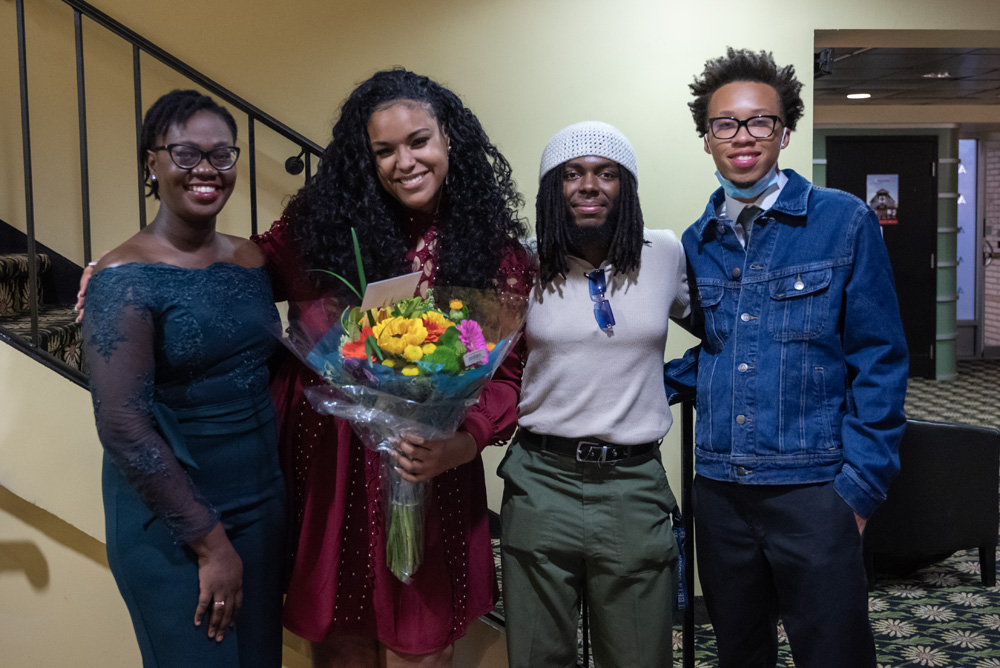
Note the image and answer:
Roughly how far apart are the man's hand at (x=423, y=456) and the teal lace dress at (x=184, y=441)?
0.33 m

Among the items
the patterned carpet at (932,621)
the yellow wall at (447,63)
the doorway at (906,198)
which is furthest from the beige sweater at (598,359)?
the doorway at (906,198)

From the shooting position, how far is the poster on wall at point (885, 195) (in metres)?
8.76

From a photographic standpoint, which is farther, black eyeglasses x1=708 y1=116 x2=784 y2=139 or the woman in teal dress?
black eyeglasses x1=708 y1=116 x2=784 y2=139

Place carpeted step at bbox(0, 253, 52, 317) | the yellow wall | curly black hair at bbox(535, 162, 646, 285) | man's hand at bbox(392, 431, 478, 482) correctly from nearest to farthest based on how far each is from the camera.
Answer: man's hand at bbox(392, 431, 478, 482), curly black hair at bbox(535, 162, 646, 285), carpeted step at bbox(0, 253, 52, 317), the yellow wall

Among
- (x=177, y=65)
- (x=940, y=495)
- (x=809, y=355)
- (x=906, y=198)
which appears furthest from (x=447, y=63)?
(x=906, y=198)

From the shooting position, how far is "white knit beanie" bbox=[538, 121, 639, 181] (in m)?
1.71

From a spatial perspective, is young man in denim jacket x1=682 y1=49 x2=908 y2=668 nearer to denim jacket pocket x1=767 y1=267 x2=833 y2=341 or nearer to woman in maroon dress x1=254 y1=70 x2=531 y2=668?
denim jacket pocket x1=767 y1=267 x2=833 y2=341

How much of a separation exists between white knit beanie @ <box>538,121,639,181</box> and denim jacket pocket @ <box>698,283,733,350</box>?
31cm

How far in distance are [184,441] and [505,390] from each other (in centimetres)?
65

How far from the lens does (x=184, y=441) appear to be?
62.1 inches

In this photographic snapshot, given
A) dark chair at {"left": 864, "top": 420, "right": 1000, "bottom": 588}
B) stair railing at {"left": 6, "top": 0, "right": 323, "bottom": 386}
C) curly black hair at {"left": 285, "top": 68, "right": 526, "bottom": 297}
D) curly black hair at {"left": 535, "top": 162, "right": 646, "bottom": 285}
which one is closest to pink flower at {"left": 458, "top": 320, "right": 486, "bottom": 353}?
curly black hair at {"left": 285, "top": 68, "right": 526, "bottom": 297}

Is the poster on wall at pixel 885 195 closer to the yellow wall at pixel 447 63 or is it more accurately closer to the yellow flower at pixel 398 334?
the yellow wall at pixel 447 63

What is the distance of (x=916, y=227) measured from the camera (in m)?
8.74

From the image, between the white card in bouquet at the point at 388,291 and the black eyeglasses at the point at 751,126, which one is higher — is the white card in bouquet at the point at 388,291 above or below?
below
